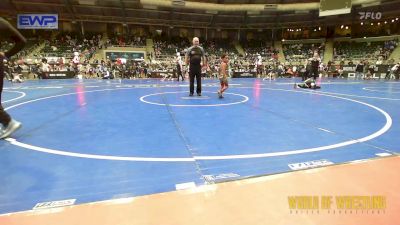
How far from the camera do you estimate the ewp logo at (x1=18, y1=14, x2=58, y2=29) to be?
28.6m

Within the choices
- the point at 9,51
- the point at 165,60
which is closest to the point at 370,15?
the point at 165,60

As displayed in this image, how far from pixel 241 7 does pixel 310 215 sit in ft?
117

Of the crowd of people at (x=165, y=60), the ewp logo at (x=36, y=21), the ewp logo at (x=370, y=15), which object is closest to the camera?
the crowd of people at (x=165, y=60)

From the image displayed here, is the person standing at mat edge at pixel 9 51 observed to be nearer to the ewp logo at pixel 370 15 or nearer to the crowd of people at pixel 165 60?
the crowd of people at pixel 165 60

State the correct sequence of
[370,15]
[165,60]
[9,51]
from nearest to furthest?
[9,51] < [165,60] < [370,15]

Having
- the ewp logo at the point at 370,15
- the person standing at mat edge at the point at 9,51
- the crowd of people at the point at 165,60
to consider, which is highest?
the ewp logo at the point at 370,15

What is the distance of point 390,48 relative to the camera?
1307 inches

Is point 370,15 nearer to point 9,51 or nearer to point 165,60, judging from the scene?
point 165,60

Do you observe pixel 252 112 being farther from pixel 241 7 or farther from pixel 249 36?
pixel 249 36

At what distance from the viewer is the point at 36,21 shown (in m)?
29.0

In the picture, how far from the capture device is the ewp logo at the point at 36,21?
28.6 metres

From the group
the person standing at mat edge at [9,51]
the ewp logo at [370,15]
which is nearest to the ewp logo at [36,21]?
the person standing at mat edge at [9,51]

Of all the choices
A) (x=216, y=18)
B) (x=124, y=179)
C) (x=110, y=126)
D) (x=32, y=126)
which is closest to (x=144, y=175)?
(x=124, y=179)

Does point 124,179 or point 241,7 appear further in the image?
point 241,7
